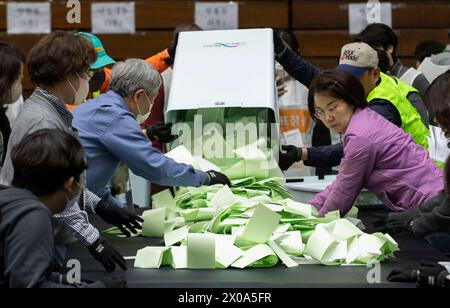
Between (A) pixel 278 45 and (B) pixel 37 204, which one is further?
(A) pixel 278 45

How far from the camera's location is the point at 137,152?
3580 mm

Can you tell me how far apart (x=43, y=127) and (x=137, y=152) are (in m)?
0.60

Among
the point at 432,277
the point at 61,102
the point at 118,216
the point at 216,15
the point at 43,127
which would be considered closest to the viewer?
the point at 432,277

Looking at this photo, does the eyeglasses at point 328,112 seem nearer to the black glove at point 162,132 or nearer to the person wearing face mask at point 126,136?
the person wearing face mask at point 126,136

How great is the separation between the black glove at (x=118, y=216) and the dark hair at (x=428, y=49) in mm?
3271

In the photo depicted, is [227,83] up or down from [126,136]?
up

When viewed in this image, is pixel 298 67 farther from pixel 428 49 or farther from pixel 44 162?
pixel 44 162

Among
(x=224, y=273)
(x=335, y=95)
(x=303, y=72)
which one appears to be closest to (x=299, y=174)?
(x=303, y=72)

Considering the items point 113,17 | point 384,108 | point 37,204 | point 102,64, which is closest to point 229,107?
point 384,108

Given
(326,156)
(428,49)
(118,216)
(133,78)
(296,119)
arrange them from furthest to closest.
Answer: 1. (428,49)
2. (296,119)
3. (326,156)
4. (133,78)
5. (118,216)

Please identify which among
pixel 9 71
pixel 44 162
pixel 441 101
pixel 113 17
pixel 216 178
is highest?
pixel 113 17

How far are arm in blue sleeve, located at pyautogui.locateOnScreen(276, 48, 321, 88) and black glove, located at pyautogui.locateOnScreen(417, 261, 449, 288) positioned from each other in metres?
2.20

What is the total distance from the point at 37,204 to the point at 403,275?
101 cm
